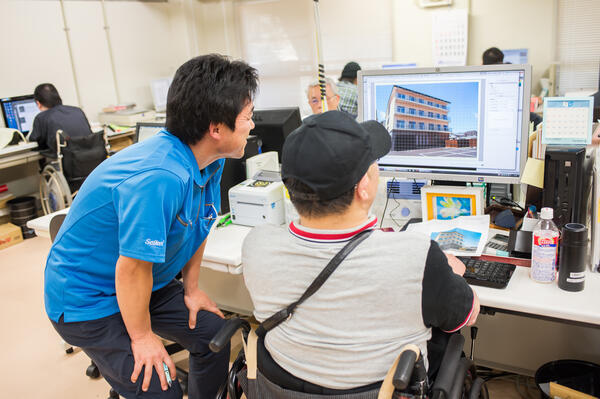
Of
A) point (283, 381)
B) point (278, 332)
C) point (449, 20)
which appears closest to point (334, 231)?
point (278, 332)

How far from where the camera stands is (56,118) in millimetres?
4414

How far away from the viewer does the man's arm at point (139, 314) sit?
4.50 feet

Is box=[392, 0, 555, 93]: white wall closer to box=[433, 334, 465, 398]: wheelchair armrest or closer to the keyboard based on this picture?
the keyboard

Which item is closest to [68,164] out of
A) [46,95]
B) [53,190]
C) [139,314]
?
[53,190]

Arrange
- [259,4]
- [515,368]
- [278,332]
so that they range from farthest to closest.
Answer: [259,4] < [515,368] < [278,332]

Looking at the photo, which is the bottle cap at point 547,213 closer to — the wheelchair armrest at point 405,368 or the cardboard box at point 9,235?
the wheelchair armrest at point 405,368

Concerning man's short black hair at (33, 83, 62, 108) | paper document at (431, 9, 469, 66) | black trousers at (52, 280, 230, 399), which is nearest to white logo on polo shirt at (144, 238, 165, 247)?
black trousers at (52, 280, 230, 399)

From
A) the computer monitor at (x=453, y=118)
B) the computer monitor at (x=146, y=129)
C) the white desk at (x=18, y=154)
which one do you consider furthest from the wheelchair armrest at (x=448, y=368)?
the white desk at (x=18, y=154)

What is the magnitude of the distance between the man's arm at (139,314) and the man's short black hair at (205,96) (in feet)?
1.35

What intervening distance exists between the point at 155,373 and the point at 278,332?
1.96ft

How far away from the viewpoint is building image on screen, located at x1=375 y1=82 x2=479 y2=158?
174 centimetres

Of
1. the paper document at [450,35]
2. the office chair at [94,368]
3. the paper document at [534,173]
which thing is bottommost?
the office chair at [94,368]

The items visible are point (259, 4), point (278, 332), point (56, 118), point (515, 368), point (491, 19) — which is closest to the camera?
point (278, 332)

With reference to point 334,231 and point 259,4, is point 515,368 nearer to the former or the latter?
point 334,231
